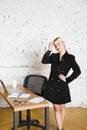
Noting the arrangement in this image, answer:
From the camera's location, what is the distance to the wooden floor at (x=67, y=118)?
169 inches

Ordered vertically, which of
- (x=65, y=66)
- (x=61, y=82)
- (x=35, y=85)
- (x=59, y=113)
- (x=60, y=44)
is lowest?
(x=59, y=113)

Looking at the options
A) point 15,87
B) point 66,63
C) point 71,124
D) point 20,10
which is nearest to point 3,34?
point 20,10

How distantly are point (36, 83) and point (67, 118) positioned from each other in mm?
1135

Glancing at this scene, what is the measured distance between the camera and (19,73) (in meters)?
5.15

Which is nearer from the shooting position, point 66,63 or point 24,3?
point 66,63

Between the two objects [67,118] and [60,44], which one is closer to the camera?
[60,44]

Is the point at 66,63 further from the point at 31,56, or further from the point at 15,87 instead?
the point at 31,56

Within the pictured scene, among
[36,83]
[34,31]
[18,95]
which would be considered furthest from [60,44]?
[34,31]

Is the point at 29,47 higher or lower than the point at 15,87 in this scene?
higher

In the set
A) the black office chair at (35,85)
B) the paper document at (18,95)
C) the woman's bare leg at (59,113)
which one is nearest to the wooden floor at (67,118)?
the black office chair at (35,85)

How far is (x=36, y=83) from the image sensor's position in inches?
164

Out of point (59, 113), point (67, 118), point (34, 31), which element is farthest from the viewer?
point (34, 31)

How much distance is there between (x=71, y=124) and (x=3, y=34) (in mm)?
2203

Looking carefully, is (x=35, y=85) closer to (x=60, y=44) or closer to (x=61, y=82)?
(x=61, y=82)
